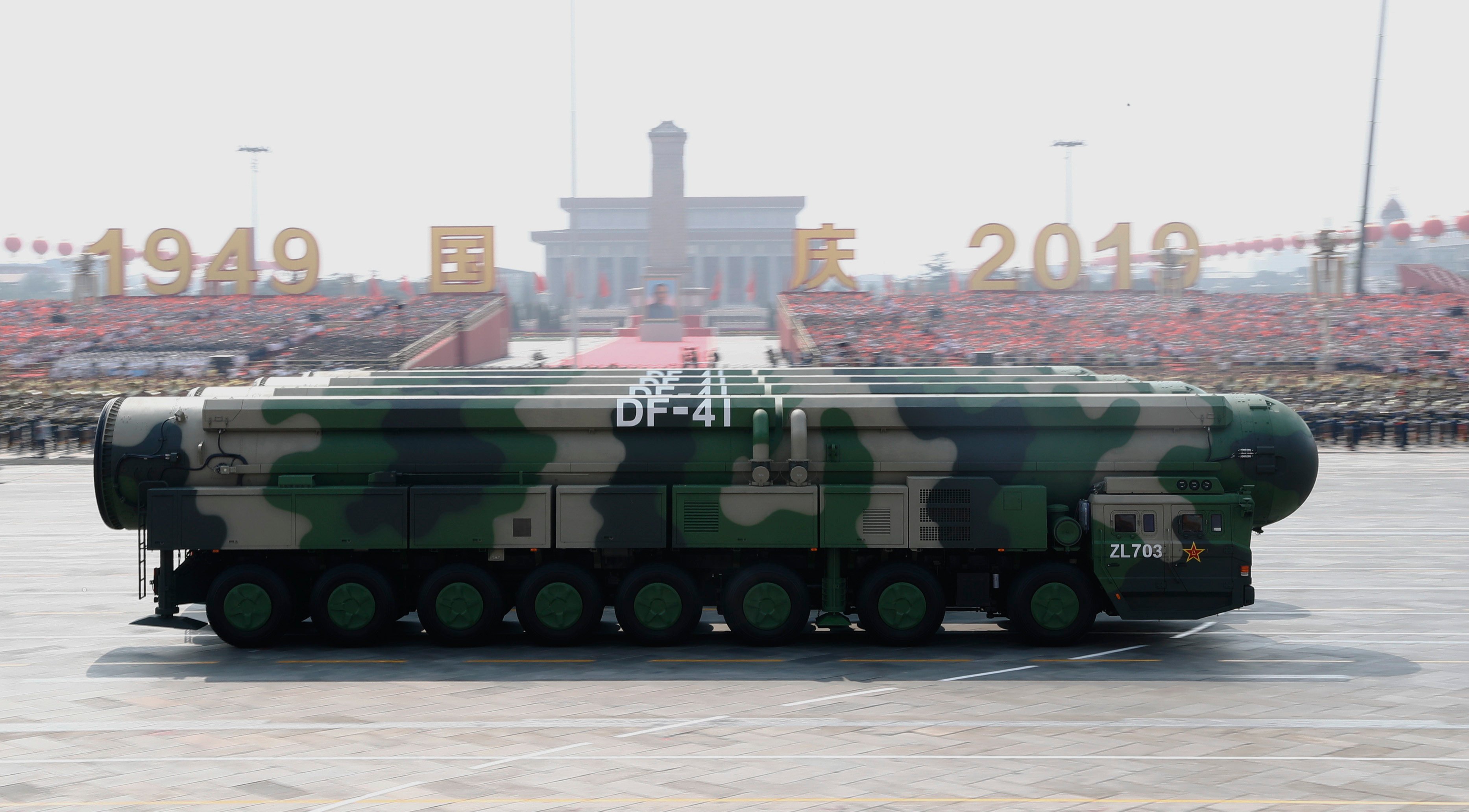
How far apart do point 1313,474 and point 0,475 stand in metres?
31.4

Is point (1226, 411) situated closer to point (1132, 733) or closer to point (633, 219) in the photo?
point (1132, 733)

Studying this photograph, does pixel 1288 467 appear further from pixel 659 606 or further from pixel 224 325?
→ pixel 224 325

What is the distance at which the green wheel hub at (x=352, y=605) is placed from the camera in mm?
14500

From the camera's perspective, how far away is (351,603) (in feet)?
47.6

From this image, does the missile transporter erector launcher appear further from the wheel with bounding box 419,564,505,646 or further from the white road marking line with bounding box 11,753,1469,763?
the white road marking line with bounding box 11,753,1469,763

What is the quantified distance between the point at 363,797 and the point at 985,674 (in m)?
6.42

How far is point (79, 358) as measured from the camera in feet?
201

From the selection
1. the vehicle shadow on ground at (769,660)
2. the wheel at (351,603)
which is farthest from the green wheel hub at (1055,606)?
the wheel at (351,603)

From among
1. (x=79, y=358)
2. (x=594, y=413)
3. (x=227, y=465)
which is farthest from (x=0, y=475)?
(x=79, y=358)

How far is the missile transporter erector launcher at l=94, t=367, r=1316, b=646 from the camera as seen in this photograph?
14344 mm

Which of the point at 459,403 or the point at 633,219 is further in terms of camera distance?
the point at 633,219

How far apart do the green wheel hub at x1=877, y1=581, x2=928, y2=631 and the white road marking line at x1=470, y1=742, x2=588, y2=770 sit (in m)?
4.53

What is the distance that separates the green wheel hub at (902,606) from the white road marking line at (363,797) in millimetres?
6065

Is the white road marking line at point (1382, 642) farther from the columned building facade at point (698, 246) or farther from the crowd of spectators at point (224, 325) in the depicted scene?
the columned building facade at point (698, 246)
